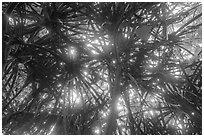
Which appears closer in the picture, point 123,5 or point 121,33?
point 123,5

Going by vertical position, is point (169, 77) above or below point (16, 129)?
above

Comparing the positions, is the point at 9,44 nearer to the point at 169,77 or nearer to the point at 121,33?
the point at 121,33

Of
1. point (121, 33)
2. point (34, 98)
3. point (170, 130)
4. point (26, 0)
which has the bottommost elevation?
point (170, 130)

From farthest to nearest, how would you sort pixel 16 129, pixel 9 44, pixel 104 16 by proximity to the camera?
1. pixel 16 129
2. pixel 104 16
3. pixel 9 44

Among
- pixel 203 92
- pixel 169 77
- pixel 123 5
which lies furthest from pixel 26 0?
pixel 203 92

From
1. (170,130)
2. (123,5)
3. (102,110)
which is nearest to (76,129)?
(102,110)

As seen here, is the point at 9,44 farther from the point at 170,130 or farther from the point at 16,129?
the point at 170,130

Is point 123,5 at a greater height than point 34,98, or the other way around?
point 123,5

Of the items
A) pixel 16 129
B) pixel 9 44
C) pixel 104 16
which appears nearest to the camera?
pixel 9 44

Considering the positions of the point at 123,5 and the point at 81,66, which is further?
the point at 81,66
